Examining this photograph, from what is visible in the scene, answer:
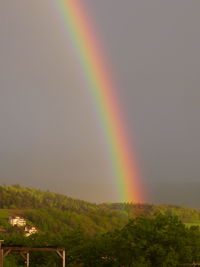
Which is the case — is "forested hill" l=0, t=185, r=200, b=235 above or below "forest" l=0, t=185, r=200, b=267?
above

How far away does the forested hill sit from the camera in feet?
445

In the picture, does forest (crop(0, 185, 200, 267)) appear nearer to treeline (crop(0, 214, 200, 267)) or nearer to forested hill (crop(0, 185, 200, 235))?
treeline (crop(0, 214, 200, 267))

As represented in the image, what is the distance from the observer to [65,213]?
148m

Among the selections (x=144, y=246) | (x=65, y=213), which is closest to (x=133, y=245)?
(x=144, y=246)

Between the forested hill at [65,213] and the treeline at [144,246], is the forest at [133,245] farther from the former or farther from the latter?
the forested hill at [65,213]

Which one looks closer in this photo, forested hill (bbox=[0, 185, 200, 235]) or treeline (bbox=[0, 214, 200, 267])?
treeline (bbox=[0, 214, 200, 267])

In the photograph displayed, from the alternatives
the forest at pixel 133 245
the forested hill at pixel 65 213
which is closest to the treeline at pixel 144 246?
the forest at pixel 133 245

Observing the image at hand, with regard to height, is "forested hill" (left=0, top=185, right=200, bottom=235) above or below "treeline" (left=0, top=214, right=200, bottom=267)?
above

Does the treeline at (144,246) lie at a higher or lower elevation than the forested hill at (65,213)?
lower

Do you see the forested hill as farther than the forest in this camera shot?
Yes

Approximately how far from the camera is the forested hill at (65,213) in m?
136

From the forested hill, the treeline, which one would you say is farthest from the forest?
the forested hill

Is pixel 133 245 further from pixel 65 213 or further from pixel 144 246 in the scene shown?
pixel 65 213

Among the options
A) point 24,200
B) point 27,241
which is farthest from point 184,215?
point 27,241
